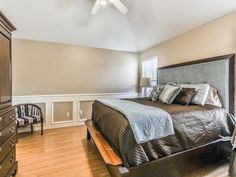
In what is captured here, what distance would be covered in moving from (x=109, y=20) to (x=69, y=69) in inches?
67.5

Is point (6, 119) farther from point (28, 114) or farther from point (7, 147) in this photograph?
point (28, 114)

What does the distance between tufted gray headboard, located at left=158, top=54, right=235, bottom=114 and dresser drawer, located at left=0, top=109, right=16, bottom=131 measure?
3.10 metres

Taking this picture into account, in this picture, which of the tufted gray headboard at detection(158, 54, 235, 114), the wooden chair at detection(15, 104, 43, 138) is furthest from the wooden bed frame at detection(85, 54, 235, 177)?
the wooden chair at detection(15, 104, 43, 138)

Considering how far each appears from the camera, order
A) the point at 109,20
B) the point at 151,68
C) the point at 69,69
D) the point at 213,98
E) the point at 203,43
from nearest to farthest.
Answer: the point at 213,98 < the point at 203,43 < the point at 109,20 < the point at 69,69 < the point at 151,68

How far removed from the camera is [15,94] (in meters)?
3.75

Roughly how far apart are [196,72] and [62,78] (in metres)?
3.31

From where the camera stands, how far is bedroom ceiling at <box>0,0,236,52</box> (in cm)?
286

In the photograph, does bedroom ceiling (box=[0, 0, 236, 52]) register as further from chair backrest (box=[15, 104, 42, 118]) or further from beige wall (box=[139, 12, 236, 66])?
chair backrest (box=[15, 104, 42, 118])

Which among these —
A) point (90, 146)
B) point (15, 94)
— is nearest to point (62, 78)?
point (15, 94)

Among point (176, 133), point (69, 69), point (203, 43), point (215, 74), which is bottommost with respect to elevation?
point (176, 133)

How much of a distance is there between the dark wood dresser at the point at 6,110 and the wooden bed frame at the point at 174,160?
102cm

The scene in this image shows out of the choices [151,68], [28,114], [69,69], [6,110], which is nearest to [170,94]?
[151,68]

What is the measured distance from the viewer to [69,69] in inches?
170

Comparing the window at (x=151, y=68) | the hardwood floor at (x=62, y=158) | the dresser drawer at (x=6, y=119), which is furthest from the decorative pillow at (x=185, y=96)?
the dresser drawer at (x=6, y=119)
